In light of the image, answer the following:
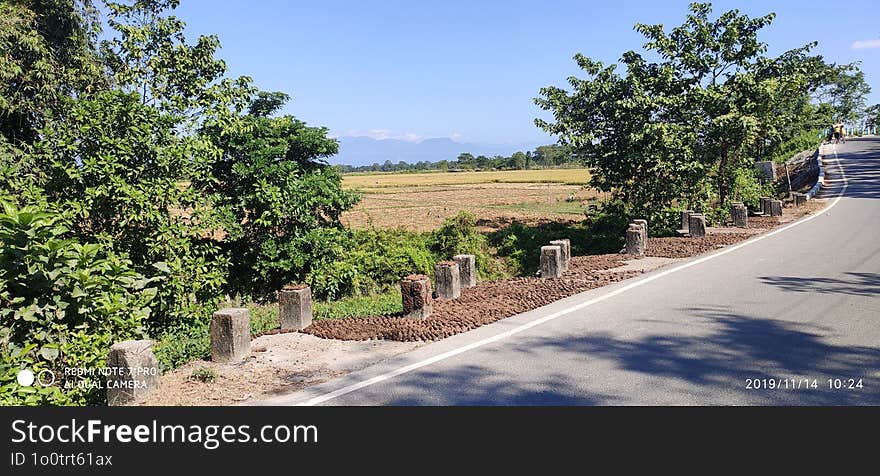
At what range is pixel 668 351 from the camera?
19.4 ft

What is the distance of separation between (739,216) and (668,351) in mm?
13020

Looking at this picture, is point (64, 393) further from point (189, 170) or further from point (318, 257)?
point (318, 257)

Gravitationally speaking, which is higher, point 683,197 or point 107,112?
point 107,112

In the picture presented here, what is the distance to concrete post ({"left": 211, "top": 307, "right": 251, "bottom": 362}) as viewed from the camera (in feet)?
20.1

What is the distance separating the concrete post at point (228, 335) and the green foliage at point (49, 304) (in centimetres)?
121

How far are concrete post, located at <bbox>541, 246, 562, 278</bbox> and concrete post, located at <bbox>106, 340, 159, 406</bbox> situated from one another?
679cm

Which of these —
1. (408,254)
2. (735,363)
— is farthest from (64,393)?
(408,254)

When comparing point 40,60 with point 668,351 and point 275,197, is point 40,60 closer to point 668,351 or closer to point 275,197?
point 275,197

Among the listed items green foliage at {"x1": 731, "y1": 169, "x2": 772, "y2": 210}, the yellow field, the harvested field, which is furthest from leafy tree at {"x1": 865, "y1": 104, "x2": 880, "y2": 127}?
green foliage at {"x1": 731, "y1": 169, "x2": 772, "y2": 210}

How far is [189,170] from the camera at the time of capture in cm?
965

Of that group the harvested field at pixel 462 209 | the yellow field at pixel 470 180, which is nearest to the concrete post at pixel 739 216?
the harvested field at pixel 462 209

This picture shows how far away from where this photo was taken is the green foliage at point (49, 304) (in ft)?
19.0

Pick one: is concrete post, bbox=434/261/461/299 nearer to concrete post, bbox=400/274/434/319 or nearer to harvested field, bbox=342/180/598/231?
concrete post, bbox=400/274/434/319
